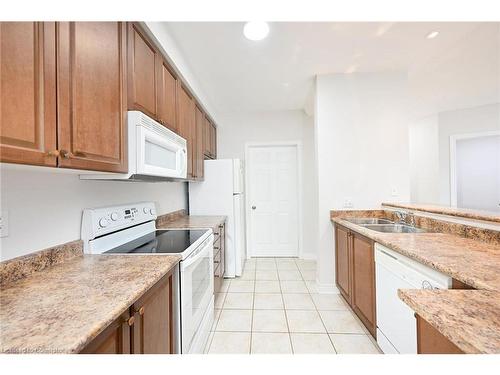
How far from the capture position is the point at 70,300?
844mm

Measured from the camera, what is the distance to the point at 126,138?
4.48ft

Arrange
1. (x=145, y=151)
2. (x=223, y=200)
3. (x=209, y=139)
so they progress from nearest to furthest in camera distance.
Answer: (x=145, y=151) → (x=223, y=200) → (x=209, y=139)

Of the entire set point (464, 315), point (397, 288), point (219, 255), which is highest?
point (464, 315)

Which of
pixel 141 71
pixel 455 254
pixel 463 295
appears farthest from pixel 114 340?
pixel 455 254

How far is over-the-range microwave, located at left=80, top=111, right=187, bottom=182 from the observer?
1.37 metres

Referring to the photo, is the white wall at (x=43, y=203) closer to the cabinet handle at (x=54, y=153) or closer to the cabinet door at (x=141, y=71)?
the cabinet handle at (x=54, y=153)

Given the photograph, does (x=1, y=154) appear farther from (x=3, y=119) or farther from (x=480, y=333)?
(x=480, y=333)

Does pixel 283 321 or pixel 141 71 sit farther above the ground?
pixel 141 71

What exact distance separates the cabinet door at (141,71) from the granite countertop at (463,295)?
1.76 m

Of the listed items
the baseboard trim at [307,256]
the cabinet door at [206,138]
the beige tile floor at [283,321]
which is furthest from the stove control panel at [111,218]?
the baseboard trim at [307,256]

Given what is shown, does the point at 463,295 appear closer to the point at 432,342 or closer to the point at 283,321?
the point at 432,342

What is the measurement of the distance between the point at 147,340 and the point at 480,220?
2155mm

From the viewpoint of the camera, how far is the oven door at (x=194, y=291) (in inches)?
55.4

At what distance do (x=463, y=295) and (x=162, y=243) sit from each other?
67.2 inches
